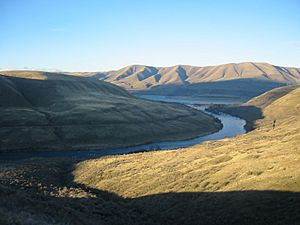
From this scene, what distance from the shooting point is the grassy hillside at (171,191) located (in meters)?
39.2

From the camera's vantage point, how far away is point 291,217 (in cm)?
3706

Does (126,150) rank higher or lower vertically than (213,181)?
lower

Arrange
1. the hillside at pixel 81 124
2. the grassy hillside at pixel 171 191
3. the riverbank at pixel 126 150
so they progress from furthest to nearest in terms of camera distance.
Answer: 1. the hillside at pixel 81 124
2. the riverbank at pixel 126 150
3. the grassy hillside at pixel 171 191

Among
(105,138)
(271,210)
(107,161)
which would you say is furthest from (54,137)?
(271,210)

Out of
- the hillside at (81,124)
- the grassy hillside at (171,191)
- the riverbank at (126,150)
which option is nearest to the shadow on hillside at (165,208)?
the grassy hillside at (171,191)

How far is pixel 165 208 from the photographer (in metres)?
48.8

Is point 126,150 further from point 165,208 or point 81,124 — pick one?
point 165,208

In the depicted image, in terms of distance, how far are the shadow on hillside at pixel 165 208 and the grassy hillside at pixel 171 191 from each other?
0.10 meters

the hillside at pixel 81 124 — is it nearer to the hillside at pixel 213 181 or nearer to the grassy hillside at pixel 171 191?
the grassy hillside at pixel 171 191

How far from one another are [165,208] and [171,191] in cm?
Result: 567

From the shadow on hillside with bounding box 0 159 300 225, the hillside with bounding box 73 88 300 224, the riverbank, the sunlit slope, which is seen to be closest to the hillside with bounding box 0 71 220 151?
the riverbank

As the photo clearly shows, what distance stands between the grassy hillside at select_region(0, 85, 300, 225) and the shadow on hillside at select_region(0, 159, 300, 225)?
101 mm

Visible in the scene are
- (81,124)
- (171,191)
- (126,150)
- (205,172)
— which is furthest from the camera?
(81,124)

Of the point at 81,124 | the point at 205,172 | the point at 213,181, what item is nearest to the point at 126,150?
the point at 81,124
